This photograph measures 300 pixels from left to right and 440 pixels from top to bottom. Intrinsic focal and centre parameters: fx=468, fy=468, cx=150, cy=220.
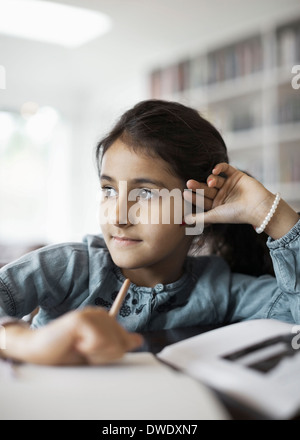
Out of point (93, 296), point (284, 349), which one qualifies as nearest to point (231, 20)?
point (93, 296)

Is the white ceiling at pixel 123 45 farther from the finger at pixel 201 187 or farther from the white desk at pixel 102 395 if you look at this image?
the white desk at pixel 102 395

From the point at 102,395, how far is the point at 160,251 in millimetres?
421

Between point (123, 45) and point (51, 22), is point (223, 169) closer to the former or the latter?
point (51, 22)

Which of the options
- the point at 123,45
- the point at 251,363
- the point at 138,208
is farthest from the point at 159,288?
the point at 123,45

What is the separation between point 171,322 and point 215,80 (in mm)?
3599

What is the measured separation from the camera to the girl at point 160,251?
0.77 m

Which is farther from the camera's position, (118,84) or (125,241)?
(118,84)

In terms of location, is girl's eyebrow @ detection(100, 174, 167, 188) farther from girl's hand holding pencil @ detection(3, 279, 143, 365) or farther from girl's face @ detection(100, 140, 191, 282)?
girl's hand holding pencil @ detection(3, 279, 143, 365)

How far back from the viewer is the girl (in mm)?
768

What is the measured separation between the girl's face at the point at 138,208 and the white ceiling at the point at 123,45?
297cm

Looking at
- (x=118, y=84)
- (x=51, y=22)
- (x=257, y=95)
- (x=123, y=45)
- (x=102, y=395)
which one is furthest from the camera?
(x=118, y=84)

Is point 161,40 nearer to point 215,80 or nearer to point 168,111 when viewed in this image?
point 215,80

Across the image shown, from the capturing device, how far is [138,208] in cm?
77

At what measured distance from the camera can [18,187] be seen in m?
5.97
